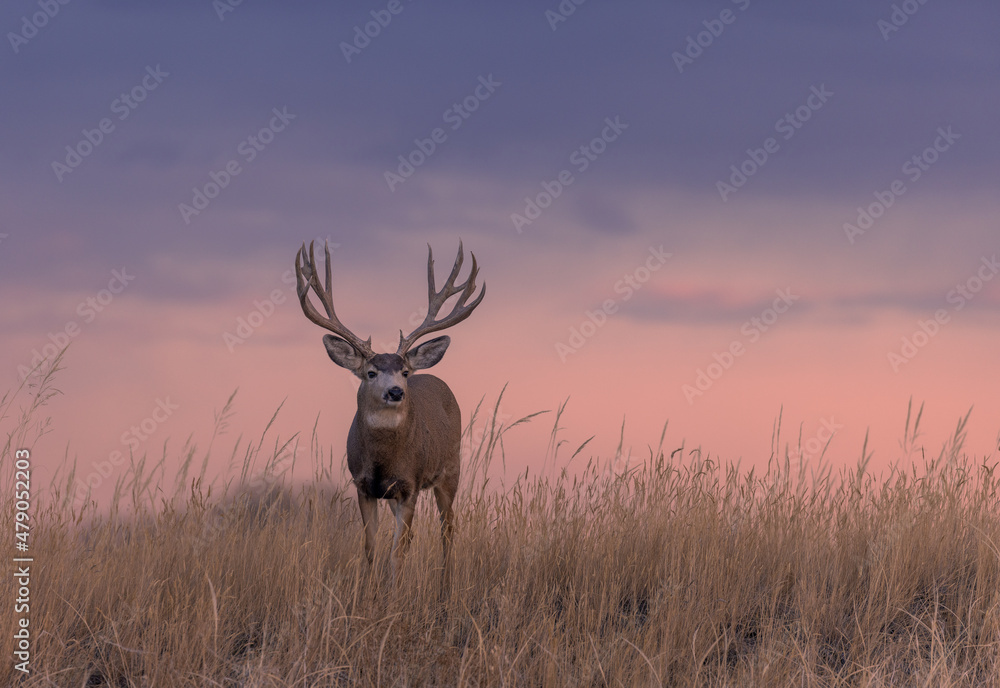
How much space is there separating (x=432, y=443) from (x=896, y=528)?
3900 mm

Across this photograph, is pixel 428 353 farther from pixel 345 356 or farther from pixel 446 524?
pixel 446 524

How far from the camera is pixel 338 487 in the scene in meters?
8.22

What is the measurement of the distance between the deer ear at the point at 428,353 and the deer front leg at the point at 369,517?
1.18 meters

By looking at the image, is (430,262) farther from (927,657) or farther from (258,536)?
(927,657)

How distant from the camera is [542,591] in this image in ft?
21.8

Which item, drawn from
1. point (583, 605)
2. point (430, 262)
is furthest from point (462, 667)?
point (430, 262)

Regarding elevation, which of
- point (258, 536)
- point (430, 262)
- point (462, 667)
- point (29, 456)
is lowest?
point (462, 667)

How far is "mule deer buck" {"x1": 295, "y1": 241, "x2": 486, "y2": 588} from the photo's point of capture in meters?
8.02

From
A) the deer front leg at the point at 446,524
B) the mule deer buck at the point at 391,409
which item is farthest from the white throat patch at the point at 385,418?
the deer front leg at the point at 446,524

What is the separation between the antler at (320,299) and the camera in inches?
326

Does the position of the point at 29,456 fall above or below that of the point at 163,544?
above

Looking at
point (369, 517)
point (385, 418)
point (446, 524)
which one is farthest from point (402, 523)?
point (385, 418)

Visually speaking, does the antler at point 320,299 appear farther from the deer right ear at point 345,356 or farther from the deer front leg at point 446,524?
the deer front leg at point 446,524

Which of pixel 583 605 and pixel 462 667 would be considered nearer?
pixel 462 667
